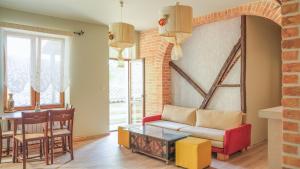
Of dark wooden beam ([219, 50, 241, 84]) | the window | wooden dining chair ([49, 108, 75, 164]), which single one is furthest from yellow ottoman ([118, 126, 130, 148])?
dark wooden beam ([219, 50, 241, 84])

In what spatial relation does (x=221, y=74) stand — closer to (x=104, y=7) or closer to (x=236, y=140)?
(x=236, y=140)

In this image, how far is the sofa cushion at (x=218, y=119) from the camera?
4.37m

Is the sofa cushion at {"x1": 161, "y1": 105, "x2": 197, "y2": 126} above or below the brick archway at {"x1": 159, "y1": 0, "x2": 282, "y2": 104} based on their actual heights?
below

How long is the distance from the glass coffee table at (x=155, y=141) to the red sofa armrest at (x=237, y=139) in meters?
0.72

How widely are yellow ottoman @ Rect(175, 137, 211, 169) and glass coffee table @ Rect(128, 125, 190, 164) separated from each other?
0.53 feet

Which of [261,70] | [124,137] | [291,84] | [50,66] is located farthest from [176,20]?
[50,66]

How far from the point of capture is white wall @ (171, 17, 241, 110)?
4770mm

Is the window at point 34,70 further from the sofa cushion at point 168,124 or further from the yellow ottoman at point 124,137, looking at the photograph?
the sofa cushion at point 168,124

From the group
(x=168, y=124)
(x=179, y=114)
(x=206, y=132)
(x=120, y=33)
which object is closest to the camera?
(x=120, y=33)

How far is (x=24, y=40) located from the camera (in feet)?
15.6

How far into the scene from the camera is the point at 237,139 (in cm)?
412

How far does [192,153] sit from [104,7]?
3.12 m

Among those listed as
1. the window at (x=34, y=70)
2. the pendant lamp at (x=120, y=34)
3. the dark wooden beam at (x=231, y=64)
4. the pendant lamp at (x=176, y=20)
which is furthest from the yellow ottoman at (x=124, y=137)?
the pendant lamp at (x=176, y=20)

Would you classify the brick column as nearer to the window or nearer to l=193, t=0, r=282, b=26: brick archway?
l=193, t=0, r=282, b=26: brick archway
